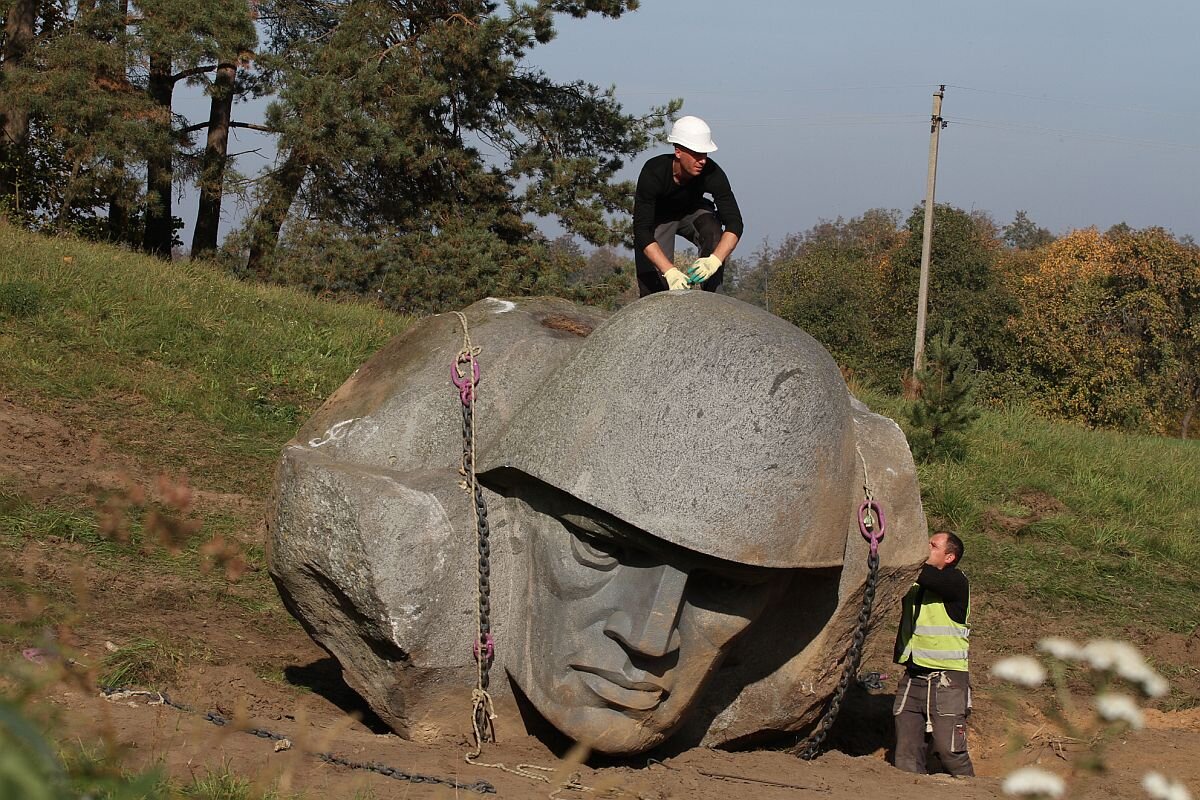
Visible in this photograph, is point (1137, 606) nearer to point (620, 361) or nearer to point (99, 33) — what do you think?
point (620, 361)

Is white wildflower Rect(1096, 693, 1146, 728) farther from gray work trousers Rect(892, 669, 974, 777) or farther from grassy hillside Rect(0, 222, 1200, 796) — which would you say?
grassy hillside Rect(0, 222, 1200, 796)

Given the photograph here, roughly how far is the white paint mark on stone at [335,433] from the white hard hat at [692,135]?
6.01 feet

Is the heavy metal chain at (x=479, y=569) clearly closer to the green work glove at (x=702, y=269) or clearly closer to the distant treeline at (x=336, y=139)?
the green work glove at (x=702, y=269)

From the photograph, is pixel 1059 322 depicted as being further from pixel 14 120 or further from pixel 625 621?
pixel 625 621

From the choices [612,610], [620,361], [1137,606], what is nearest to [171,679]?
[612,610]

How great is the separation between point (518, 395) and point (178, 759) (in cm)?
177

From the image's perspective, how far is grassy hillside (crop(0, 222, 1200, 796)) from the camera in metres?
7.42

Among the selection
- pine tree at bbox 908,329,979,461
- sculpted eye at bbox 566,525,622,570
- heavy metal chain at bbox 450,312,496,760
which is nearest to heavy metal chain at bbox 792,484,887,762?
sculpted eye at bbox 566,525,622,570

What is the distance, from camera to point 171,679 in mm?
4895

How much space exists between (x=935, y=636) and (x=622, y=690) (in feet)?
6.09

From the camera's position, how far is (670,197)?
18.5ft

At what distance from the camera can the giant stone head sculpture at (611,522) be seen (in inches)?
153

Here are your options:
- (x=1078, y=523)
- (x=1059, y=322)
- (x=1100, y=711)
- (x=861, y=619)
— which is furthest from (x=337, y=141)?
(x=1059, y=322)

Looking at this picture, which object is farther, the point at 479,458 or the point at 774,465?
the point at 479,458
